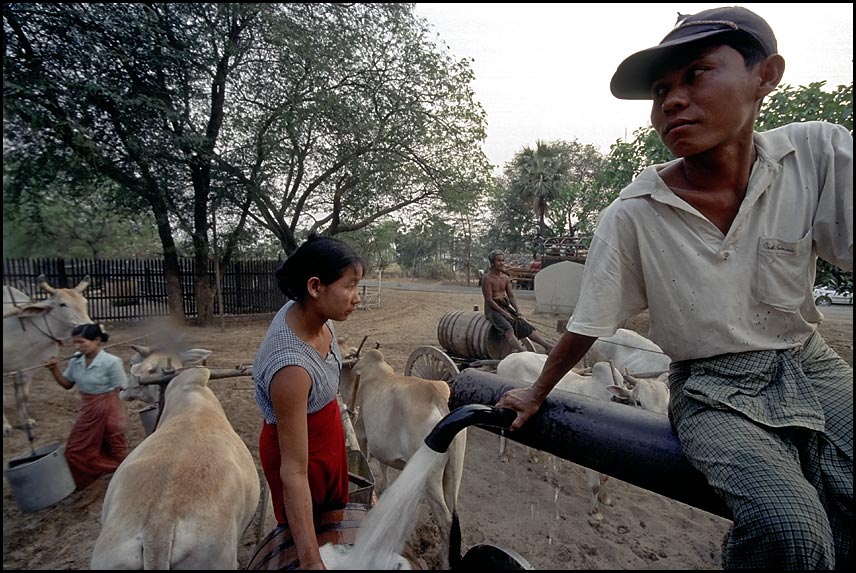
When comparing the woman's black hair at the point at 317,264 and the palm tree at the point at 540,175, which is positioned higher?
the palm tree at the point at 540,175

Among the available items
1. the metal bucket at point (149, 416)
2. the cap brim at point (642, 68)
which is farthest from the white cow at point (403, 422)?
the cap brim at point (642, 68)

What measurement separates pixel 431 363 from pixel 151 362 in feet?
12.2

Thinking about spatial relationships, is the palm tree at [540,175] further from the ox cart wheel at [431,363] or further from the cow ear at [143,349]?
the cow ear at [143,349]

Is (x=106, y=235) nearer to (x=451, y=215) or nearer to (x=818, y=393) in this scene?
(x=818, y=393)

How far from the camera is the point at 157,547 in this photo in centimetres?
221

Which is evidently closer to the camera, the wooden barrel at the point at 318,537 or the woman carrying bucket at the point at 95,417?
the wooden barrel at the point at 318,537

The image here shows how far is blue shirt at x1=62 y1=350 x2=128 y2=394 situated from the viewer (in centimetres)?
429

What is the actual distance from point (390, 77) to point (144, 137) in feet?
31.4

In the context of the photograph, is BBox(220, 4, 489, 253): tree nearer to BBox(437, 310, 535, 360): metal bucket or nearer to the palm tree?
BBox(437, 310, 535, 360): metal bucket

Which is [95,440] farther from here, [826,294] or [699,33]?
[826,294]

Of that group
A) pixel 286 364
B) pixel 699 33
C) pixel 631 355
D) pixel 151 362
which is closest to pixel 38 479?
pixel 151 362

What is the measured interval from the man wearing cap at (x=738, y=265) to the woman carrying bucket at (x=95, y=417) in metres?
4.69

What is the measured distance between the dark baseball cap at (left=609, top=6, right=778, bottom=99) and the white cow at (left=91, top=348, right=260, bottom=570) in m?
2.81

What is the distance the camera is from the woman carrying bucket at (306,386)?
71.9 inches
